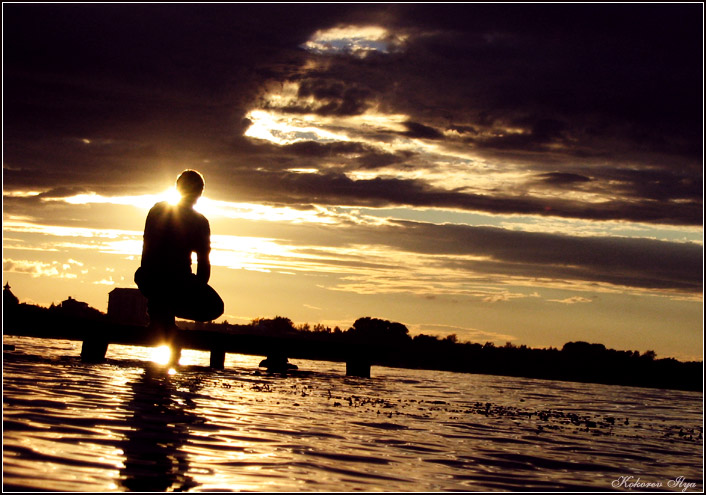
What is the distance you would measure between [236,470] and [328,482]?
2.13 ft

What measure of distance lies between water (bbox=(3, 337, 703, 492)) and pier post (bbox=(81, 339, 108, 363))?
11.3ft

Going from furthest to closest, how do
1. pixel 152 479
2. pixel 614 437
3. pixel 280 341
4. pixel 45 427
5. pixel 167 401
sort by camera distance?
pixel 280 341 → pixel 614 437 → pixel 167 401 → pixel 45 427 → pixel 152 479

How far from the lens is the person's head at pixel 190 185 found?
11.2m

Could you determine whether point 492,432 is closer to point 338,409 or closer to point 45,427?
point 338,409

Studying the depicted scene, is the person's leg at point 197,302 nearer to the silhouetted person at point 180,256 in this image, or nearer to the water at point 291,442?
the silhouetted person at point 180,256

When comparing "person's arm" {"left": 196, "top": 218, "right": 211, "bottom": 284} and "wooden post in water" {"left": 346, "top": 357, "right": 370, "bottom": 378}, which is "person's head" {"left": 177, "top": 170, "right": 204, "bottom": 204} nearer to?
"person's arm" {"left": 196, "top": 218, "right": 211, "bottom": 284}

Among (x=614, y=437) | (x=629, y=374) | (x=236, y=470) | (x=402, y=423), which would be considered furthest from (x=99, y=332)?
(x=629, y=374)

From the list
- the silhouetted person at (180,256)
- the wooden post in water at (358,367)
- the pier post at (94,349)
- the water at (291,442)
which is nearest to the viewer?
the water at (291,442)

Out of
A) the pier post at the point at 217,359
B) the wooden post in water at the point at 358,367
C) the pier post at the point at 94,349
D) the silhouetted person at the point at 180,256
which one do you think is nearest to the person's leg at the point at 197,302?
the silhouetted person at the point at 180,256

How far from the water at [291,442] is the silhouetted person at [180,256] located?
1.22 m

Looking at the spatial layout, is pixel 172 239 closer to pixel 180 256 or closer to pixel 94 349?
pixel 180 256

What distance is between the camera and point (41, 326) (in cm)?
1645

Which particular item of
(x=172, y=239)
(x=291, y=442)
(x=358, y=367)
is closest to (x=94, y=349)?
(x=172, y=239)

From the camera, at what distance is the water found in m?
5.45
